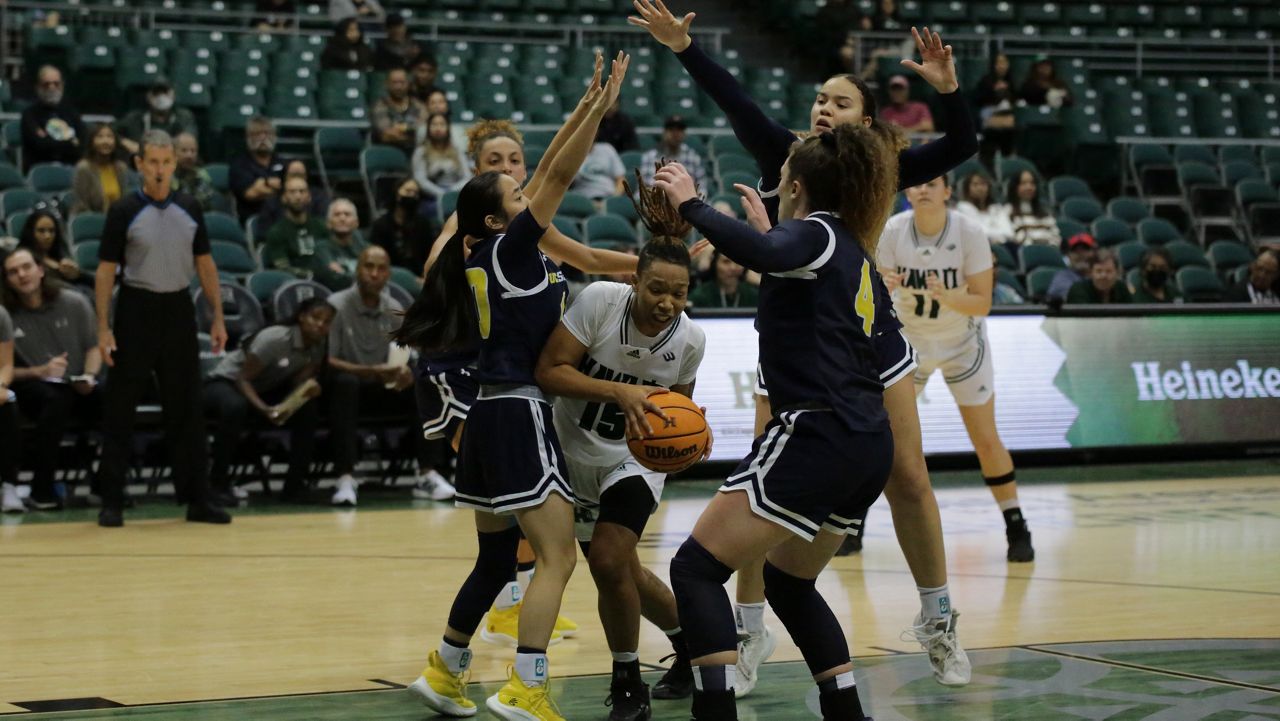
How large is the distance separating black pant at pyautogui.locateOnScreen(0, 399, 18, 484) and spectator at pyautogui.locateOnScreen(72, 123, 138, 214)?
2.45 m

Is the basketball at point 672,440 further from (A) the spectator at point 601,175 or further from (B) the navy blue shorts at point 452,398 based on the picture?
(A) the spectator at point 601,175

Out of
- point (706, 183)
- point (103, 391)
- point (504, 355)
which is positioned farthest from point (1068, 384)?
point (504, 355)

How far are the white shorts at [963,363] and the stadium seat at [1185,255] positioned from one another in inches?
298

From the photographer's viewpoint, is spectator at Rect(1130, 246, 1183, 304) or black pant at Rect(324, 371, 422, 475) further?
spectator at Rect(1130, 246, 1183, 304)

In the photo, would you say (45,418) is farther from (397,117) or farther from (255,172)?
(397,117)

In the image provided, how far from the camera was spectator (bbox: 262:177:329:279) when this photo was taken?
442 inches

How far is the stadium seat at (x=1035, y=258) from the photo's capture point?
13.6 meters

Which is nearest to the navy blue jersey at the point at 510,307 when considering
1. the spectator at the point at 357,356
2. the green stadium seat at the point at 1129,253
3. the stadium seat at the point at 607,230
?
the spectator at the point at 357,356

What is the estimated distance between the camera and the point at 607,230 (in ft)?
41.0

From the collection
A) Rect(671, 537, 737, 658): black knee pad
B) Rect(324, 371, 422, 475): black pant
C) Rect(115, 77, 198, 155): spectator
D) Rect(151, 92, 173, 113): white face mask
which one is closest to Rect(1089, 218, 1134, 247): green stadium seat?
Rect(324, 371, 422, 475): black pant

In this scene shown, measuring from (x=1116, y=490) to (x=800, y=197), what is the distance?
711 cm

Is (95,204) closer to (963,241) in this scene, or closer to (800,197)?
(963,241)

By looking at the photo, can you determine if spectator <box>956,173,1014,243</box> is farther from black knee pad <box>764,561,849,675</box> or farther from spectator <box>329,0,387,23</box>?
black knee pad <box>764,561,849,675</box>

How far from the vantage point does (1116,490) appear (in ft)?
34.7
